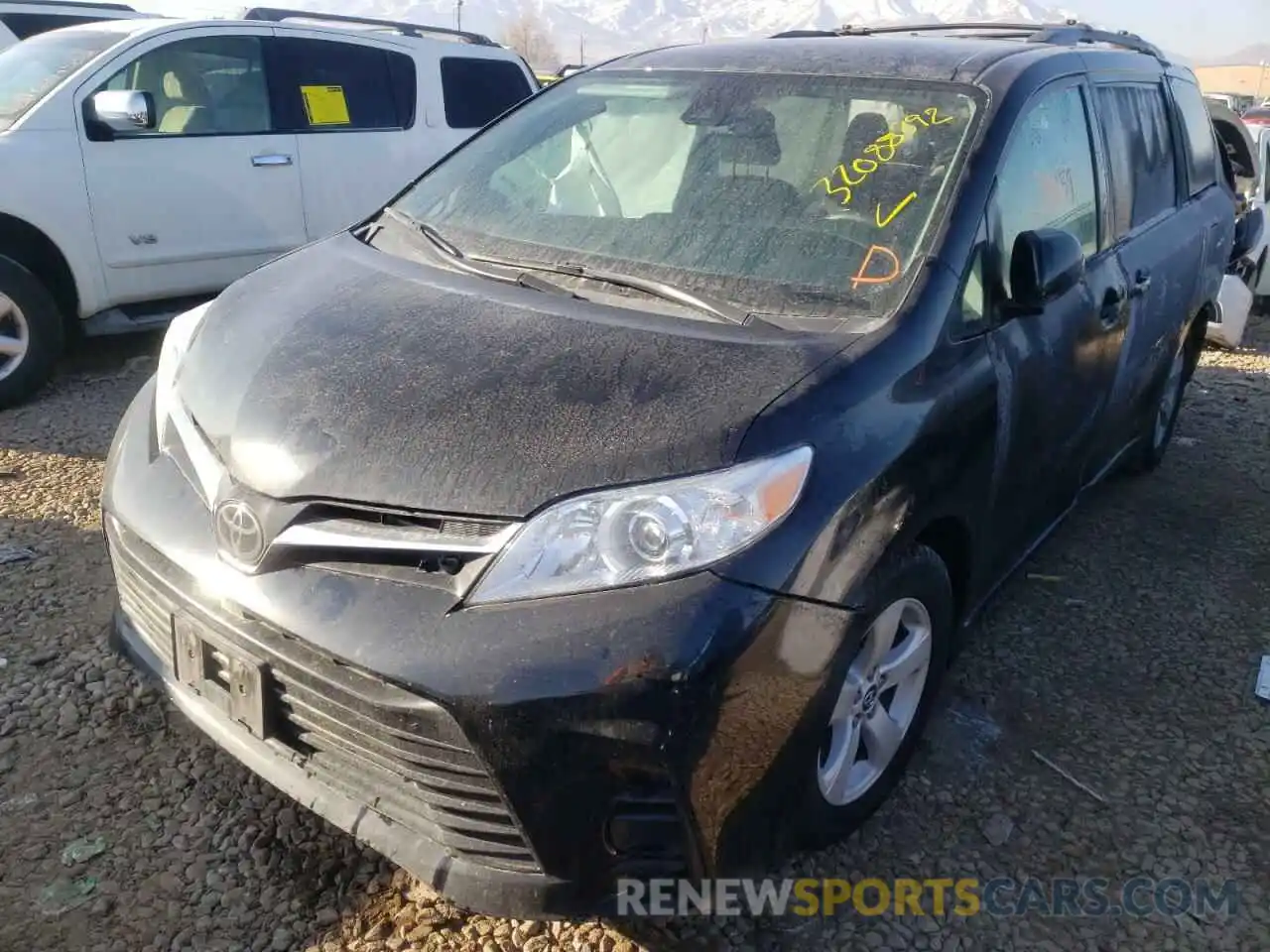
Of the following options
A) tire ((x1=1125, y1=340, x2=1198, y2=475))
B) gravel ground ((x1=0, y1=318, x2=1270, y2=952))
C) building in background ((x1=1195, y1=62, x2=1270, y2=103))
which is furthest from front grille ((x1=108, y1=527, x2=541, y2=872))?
building in background ((x1=1195, y1=62, x2=1270, y2=103))

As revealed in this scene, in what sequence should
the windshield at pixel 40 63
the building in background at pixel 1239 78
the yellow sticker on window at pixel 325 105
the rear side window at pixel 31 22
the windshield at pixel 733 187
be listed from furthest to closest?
1. the building in background at pixel 1239 78
2. the rear side window at pixel 31 22
3. the yellow sticker on window at pixel 325 105
4. the windshield at pixel 40 63
5. the windshield at pixel 733 187

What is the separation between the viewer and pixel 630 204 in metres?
2.86

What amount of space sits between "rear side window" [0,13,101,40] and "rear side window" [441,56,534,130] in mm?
3432

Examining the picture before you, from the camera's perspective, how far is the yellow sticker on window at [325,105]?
244 inches

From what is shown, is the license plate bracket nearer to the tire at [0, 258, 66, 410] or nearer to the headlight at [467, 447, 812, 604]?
the headlight at [467, 447, 812, 604]

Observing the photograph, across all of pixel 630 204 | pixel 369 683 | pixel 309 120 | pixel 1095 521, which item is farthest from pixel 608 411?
pixel 309 120

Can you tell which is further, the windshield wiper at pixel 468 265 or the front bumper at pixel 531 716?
the windshield wiper at pixel 468 265

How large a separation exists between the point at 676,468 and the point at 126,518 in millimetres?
1227

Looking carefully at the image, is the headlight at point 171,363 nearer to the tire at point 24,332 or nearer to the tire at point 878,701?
A: the tire at point 878,701

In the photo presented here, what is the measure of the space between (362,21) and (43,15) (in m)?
3.52

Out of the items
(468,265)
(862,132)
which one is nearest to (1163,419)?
(862,132)

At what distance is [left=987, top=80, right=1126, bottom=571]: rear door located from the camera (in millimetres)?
2652

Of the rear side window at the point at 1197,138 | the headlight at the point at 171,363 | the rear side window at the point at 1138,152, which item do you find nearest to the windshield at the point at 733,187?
the headlight at the point at 171,363

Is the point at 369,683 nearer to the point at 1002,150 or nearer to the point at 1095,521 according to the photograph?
the point at 1002,150
